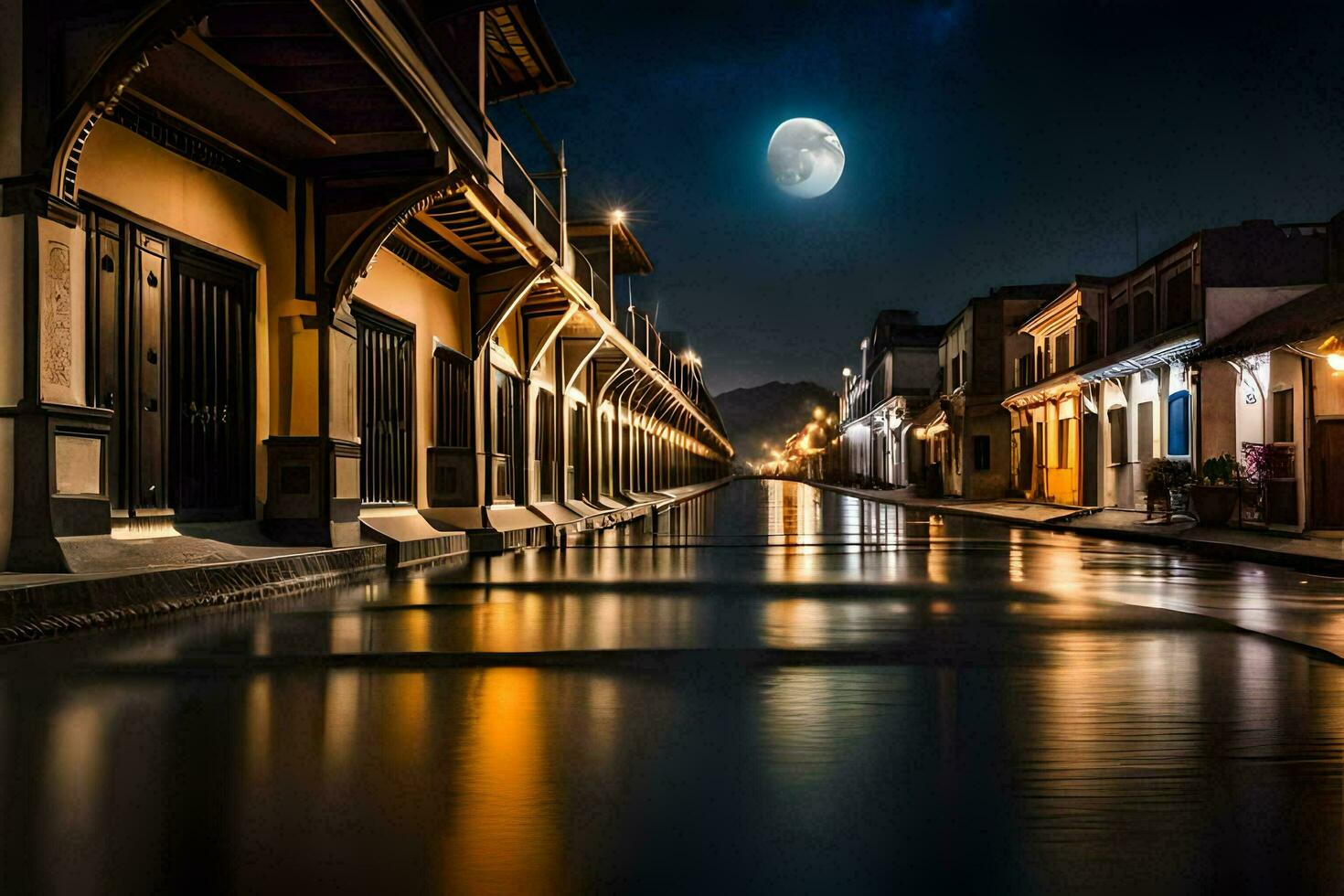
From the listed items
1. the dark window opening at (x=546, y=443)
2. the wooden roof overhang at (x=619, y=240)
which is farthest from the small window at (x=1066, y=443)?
the dark window opening at (x=546, y=443)

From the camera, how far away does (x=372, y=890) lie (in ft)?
8.86

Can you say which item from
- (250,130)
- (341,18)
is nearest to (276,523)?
(250,130)

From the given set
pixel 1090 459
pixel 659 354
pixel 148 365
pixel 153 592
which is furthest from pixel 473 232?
pixel 659 354

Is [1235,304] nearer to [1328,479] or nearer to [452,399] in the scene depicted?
[1328,479]

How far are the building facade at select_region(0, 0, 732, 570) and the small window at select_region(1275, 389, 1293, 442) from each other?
13644mm

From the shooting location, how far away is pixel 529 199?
63.4 ft

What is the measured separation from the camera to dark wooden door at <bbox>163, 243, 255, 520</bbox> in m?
10.8

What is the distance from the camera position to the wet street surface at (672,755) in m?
2.91

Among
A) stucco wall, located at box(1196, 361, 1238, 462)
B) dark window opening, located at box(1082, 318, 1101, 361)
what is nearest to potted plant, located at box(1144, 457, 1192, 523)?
stucco wall, located at box(1196, 361, 1238, 462)

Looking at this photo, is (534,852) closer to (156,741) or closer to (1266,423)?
(156,741)

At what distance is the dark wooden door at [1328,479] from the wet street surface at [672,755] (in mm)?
12583

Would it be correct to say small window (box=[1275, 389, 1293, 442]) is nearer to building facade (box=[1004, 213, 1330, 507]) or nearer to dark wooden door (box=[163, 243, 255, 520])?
building facade (box=[1004, 213, 1330, 507])

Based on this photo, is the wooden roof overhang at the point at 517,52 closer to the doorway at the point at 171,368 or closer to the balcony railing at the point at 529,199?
the balcony railing at the point at 529,199

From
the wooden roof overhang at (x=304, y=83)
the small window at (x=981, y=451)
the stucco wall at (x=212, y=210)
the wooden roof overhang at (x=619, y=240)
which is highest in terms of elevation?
the wooden roof overhang at (x=619, y=240)
